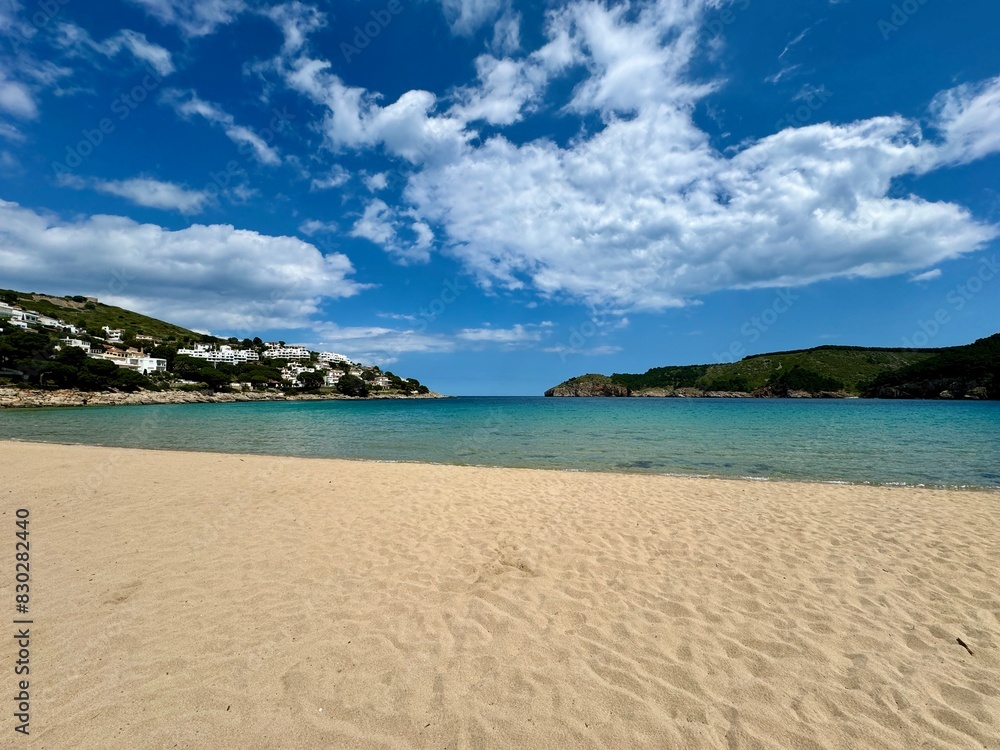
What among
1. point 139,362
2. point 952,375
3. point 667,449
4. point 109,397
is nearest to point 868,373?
point 952,375

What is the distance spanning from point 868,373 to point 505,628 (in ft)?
681

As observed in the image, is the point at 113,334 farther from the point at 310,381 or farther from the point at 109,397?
the point at 109,397

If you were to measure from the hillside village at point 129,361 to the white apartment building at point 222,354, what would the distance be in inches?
12.7

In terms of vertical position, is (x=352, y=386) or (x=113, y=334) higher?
(x=113, y=334)

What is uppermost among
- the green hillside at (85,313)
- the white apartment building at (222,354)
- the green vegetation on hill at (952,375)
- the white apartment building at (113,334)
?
the green hillside at (85,313)

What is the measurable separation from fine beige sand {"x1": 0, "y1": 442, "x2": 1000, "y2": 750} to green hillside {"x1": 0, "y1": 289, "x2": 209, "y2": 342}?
592 feet

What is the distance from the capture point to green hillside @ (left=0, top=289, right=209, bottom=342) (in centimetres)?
14288

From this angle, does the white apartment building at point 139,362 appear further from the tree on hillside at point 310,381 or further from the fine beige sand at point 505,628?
the fine beige sand at point 505,628

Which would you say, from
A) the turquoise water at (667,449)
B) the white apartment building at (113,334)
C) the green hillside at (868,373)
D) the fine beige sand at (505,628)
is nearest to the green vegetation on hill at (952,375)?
the green hillside at (868,373)

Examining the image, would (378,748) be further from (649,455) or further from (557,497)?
(649,455)

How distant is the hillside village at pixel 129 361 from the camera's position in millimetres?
80000

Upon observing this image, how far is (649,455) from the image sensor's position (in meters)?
21.2

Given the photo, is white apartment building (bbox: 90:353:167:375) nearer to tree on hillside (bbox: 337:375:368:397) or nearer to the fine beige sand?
tree on hillside (bbox: 337:375:368:397)

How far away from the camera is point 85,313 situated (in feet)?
554
